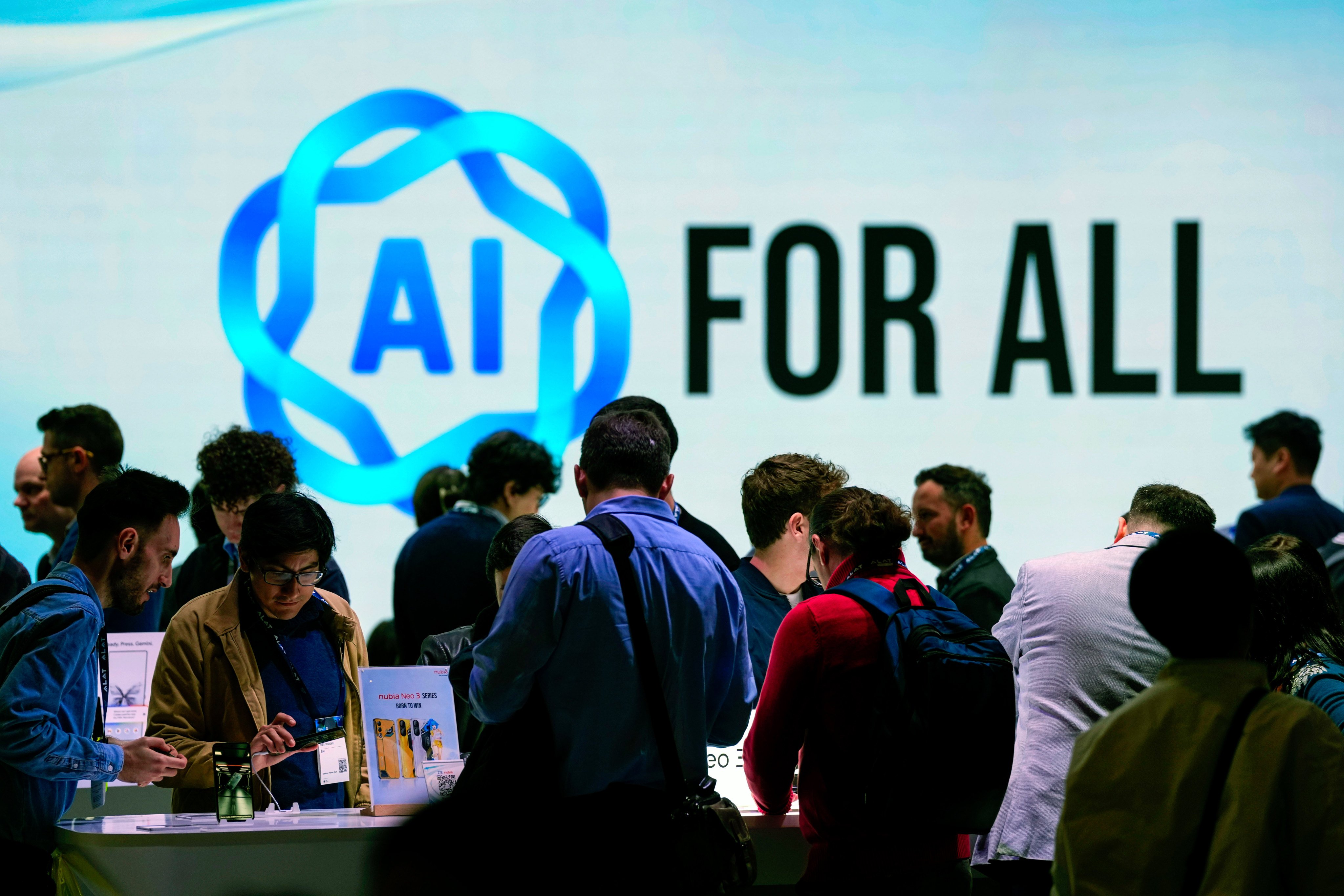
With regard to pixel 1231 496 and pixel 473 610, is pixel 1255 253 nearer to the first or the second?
pixel 1231 496

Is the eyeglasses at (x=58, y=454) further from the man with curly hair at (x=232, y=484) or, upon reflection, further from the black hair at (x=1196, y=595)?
the black hair at (x=1196, y=595)

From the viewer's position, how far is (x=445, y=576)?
377 centimetres

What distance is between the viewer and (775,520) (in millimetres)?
2947

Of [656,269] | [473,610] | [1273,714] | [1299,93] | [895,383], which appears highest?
[1299,93]

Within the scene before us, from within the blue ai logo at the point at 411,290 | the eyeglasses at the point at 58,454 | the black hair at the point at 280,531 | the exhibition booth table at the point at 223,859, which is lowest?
the exhibition booth table at the point at 223,859

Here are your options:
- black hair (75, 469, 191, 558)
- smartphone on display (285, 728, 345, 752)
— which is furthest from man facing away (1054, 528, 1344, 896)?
black hair (75, 469, 191, 558)

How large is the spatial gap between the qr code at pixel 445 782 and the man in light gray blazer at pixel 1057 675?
3.61 ft

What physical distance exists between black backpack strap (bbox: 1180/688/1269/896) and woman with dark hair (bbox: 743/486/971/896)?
0.75 m

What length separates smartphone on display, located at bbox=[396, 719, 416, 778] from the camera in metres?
2.48

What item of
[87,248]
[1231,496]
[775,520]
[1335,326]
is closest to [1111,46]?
[1335,326]

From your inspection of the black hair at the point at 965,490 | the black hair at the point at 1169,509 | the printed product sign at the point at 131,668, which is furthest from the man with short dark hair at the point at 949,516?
the printed product sign at the point at 131,668

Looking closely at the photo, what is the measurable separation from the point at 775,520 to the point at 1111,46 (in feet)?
10.7

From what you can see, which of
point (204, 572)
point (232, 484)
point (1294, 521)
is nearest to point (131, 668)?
point (204, 572)

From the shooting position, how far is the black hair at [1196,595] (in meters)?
1.59
